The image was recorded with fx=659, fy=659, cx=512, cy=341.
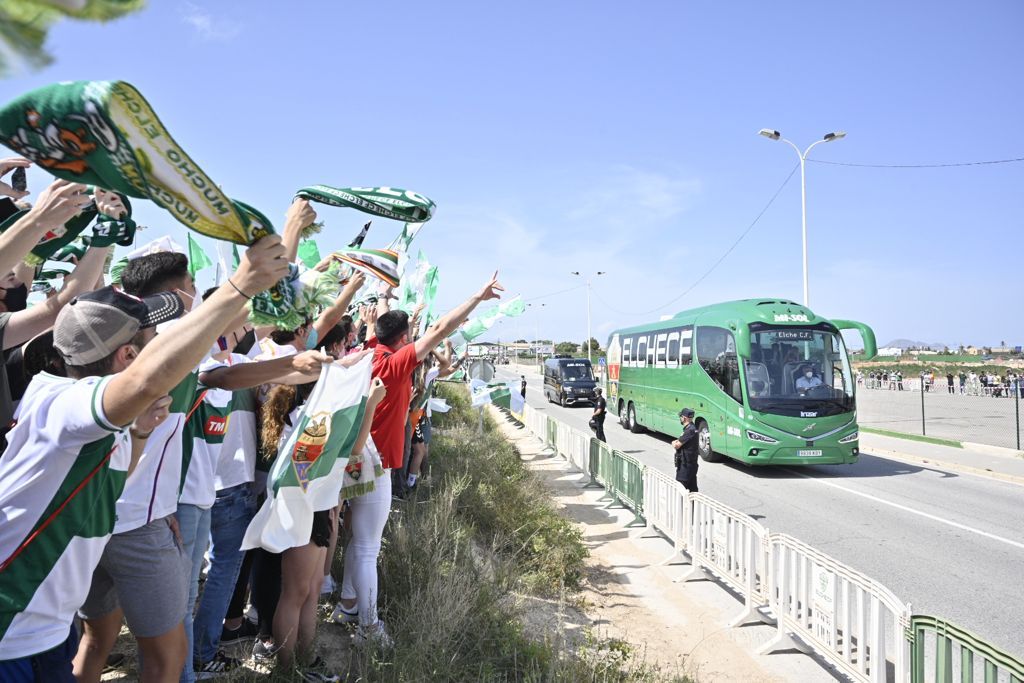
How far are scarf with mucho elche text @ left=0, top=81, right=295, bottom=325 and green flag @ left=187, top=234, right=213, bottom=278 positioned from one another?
332 cm

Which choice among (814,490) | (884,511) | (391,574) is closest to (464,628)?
(391,574)

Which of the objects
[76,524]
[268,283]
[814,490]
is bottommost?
[814,490]

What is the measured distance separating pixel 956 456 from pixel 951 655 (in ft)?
47.1

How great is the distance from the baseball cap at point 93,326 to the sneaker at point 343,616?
9.07 ft

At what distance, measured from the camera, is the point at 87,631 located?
247 cm

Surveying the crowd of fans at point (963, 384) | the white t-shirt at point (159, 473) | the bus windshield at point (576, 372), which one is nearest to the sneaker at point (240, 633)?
the white t-shirt at point (159, 473)

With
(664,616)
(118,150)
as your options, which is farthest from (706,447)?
(118,150)

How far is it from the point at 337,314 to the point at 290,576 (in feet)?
4.31

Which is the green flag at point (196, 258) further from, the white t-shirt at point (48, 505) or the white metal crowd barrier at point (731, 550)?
the white metal crowd barrier at point (731, 550)

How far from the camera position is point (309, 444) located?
3.13 m

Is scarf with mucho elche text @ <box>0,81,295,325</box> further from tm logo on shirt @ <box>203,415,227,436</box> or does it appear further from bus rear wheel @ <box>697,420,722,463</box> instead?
bus rear wheel @ <box>697,420,722,463</box>

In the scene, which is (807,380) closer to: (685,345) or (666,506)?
(685,345)

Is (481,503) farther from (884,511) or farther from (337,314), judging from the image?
(884,511)

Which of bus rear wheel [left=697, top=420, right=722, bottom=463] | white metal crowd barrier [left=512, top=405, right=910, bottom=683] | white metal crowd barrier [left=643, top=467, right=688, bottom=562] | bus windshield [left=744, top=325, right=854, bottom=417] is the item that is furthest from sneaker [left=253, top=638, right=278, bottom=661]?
bus rear wheel [left=697, top=420, right=722, bottom=463]
